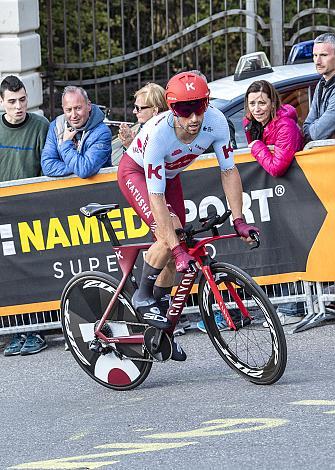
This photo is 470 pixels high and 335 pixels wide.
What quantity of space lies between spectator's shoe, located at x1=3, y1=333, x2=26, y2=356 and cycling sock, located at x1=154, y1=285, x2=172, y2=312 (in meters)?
1.96

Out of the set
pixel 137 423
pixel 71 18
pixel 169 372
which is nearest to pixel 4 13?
pixel 71 18

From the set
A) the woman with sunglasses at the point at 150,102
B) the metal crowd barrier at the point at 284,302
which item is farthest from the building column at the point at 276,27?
the metal crowd barrier at the point at 284,302

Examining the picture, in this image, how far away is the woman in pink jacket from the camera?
28.0ft

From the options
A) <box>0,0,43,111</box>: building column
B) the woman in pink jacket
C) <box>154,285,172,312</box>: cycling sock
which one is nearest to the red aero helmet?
<box>154,285,172,312</box>: cycling sock

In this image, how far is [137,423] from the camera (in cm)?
667

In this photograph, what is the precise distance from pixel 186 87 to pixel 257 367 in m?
1.70

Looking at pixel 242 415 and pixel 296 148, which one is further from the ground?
pixel 296 148

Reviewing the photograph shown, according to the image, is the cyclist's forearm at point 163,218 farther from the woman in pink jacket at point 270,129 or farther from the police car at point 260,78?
the police car at point 260,78

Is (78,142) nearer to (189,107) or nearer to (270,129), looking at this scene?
(270,129)

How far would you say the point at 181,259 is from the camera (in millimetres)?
6637

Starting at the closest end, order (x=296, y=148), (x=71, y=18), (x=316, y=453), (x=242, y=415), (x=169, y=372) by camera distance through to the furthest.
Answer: (x=316, y=453), (x=242, y=415), (x=169, y=372), (x=296, y=148), (x=71, y=18)

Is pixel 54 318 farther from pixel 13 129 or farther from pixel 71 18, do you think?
pixel 71 18

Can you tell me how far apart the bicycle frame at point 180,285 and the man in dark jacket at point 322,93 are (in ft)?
6.54

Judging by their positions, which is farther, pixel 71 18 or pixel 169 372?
pixel 71 18
